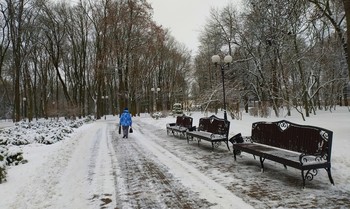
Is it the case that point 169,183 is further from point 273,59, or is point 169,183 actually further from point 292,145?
point 273,59

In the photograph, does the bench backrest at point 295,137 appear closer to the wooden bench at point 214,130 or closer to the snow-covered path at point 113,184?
the wooden bench at point 214,130

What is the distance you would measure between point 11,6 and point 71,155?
22.4 meters

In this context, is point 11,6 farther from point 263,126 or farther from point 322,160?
point 322,160

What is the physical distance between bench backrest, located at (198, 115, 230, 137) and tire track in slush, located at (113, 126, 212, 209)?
9.77 ft

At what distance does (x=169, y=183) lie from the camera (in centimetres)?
588

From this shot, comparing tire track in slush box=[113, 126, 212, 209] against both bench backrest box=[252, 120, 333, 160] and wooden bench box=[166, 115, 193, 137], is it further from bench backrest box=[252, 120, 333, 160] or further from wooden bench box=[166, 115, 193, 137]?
wooden bench box=[166, 115, 193, 137]

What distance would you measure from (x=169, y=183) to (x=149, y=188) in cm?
49

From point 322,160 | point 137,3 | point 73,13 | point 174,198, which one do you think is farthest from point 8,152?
point 73,13

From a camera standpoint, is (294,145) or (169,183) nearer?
(169,183)

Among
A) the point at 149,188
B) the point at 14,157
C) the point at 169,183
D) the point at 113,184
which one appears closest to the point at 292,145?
the point at 169,183

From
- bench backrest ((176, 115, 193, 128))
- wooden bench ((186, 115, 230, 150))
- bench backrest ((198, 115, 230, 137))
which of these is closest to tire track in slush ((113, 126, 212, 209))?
wooden bench ((186, 115, 230, 150))

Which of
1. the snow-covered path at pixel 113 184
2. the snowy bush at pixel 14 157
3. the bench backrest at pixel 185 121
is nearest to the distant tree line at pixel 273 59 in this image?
the bench backrest at pixel 185 121

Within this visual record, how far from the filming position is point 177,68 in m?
55.7

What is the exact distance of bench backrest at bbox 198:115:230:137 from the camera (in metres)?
9.81
